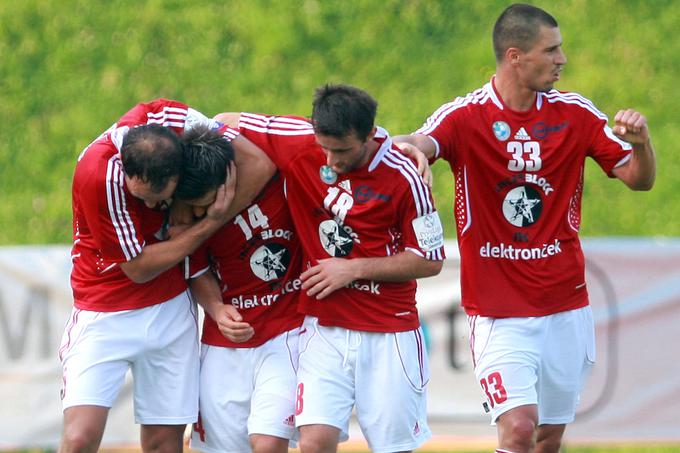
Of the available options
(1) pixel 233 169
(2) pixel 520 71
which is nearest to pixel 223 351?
(1) pixel 233 169

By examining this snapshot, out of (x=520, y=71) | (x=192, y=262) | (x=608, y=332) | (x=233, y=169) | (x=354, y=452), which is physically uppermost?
(x=520, y=71)

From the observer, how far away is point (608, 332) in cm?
837

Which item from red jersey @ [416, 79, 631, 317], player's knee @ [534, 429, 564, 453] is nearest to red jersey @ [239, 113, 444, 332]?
red jersey @ [416, 79, 631, 317]

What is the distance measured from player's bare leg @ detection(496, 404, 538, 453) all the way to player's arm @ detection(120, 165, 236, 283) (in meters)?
1.72

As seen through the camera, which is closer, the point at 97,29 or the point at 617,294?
the point at 617,294

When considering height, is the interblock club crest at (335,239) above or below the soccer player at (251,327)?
above

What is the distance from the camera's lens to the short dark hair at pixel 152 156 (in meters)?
5.74

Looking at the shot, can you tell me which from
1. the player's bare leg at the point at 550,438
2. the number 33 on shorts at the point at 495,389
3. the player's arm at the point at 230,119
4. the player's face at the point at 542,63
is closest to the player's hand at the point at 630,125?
the player's face at the point at 542,63

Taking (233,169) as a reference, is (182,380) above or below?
below

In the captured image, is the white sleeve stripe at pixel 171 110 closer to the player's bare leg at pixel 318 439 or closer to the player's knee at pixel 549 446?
the player's bare leg at pixel 318 439

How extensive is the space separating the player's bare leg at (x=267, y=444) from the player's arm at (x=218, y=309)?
476 mm

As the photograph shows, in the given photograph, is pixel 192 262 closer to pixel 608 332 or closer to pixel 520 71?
pixel 520 71

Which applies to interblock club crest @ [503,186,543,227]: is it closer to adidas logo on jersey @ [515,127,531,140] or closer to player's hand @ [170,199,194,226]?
adidas logo on jersey @ [515,127,531,140]

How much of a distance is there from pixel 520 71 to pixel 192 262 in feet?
6.16
